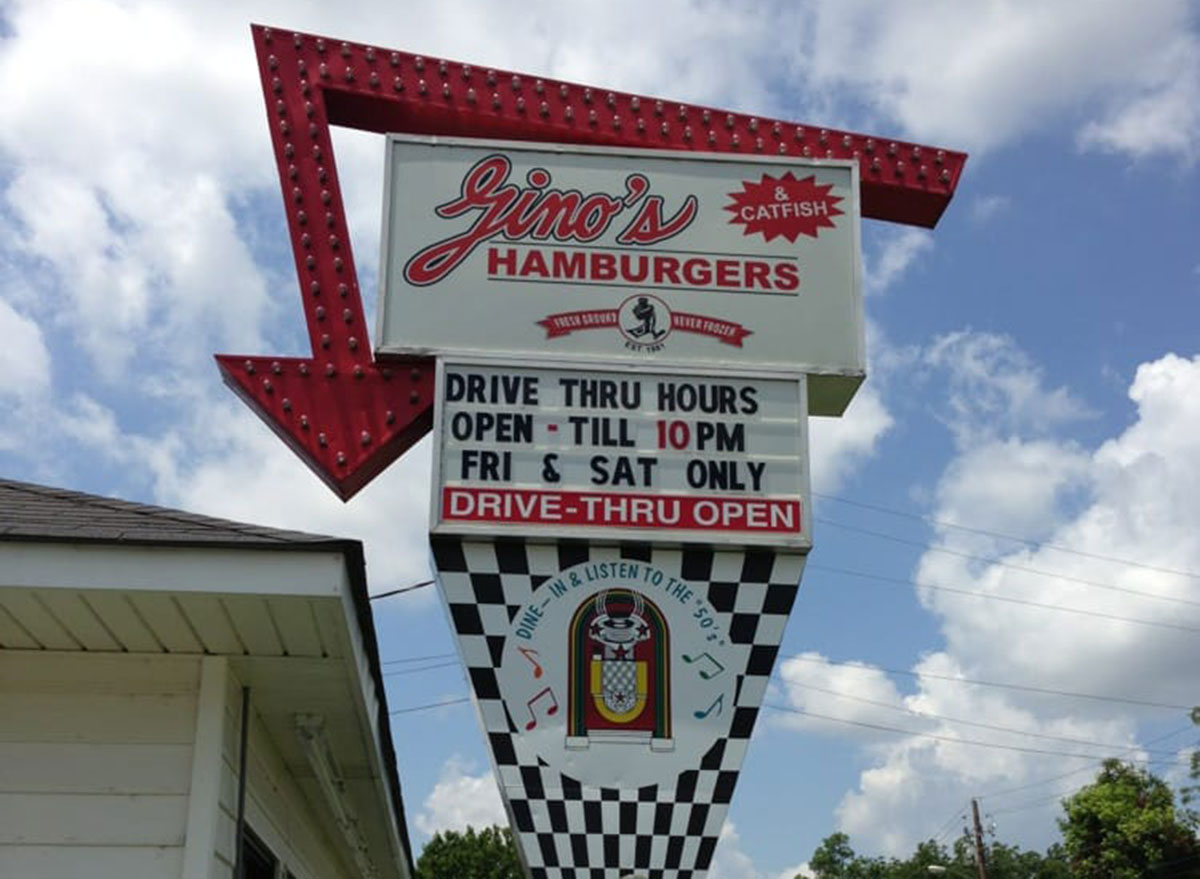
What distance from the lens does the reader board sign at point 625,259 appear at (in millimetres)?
6418

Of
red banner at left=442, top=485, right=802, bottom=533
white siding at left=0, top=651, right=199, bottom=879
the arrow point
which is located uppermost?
the arrow point

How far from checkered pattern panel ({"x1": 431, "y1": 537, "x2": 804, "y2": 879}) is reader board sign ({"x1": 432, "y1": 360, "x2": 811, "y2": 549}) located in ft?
0.39

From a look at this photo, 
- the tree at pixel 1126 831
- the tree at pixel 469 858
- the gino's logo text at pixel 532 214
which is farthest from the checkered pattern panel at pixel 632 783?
the tree at pixel 1126 831

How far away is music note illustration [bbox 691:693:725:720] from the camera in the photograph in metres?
5.83

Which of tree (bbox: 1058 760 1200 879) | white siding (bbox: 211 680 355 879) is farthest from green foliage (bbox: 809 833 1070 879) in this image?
white siding (bbox: 211 680 355 879)

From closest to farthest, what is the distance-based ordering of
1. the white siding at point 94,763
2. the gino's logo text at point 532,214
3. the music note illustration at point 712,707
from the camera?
the white siding at point 94,763 < the music note illustration at point 712,707 < the gino's logo text at point 532,214

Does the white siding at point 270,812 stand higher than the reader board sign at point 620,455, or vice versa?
the reader board sign at point 620,455

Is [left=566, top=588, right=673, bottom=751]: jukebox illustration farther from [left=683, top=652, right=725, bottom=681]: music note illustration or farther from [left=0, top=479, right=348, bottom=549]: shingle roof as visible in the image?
[left=0, top=479, right=348, bottom=549]: shingle roof

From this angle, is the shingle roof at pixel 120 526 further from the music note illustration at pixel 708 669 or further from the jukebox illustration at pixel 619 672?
the music note illustration at pixel 708 669

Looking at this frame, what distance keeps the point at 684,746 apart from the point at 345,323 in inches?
111

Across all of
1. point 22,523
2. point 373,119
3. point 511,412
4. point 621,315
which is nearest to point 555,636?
point 511,412

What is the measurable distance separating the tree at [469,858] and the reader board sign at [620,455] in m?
34.6

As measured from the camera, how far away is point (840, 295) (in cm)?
668

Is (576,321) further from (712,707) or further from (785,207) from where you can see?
(712,707)
